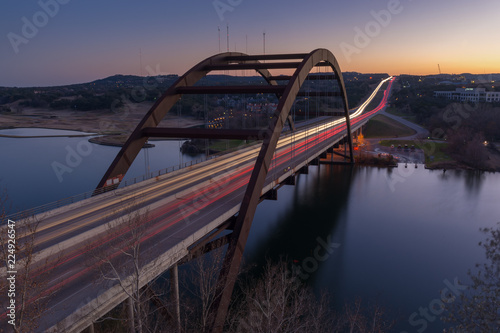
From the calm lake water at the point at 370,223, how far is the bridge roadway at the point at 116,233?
747cm

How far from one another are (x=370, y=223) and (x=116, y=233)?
27.0 meters

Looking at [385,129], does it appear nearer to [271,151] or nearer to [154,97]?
[271,151]

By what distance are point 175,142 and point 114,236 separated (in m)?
78.3

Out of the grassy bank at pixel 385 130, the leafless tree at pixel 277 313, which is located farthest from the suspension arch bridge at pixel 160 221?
the grassy bank at pixel 385 130

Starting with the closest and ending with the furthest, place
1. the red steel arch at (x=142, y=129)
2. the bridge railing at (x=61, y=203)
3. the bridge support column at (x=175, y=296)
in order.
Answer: the bridge support column at (x=175, y=296) → the bridge railing at (x=61, y=203) → the red steel arch at (x=142, y=129)

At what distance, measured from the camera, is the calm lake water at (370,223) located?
23361 mm

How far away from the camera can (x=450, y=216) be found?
119 ft

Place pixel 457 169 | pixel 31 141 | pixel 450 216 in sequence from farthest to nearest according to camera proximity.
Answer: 1. pixel 31 141
2. pixel 457 169
3. pixel 450 216

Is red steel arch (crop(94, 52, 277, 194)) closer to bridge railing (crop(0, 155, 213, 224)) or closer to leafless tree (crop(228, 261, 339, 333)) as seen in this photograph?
bridge railing (crop(0, 155, 213, 224))

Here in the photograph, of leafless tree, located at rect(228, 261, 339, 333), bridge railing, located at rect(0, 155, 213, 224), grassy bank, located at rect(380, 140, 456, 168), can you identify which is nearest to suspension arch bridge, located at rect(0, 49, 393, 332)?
bridge railing, located at rect(0, 155, 213, 224)

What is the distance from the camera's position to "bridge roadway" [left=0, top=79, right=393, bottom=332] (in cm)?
1072

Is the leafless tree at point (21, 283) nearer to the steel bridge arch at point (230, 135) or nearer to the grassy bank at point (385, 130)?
the steel bridge arch at point (230, 135)

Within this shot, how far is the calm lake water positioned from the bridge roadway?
7.47 metres


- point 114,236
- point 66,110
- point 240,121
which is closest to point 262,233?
point 114,236
